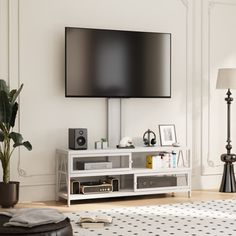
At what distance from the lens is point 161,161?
612 cm

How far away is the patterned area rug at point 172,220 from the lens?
14.2ft

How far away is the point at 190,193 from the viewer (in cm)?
613

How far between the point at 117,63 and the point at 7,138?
157 cm

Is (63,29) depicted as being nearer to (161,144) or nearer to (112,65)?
(112,65)

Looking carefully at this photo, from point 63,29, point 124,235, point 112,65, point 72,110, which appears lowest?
point 124,235

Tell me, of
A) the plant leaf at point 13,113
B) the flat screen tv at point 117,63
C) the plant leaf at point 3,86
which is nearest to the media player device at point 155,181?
the flat screen tv at point 117,63

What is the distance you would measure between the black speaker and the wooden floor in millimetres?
620

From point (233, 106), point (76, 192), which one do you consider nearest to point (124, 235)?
point (76, 192)

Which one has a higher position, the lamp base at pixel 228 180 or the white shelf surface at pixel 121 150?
the white shelf surface at pixel 121 150

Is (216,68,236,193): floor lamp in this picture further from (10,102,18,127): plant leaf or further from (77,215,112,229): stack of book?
(10,102,18,127): plant leaf

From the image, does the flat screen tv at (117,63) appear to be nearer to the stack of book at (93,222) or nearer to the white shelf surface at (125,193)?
the white shelf surface at (125,193)

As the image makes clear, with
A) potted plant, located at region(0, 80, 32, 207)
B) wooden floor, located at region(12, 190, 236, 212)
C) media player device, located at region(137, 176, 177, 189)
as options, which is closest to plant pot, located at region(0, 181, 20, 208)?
potted plant, located at region(0, 80, 32, 207)

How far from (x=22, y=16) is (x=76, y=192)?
2003 millimetres

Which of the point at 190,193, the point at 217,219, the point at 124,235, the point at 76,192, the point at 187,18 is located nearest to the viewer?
the point at 124,235
